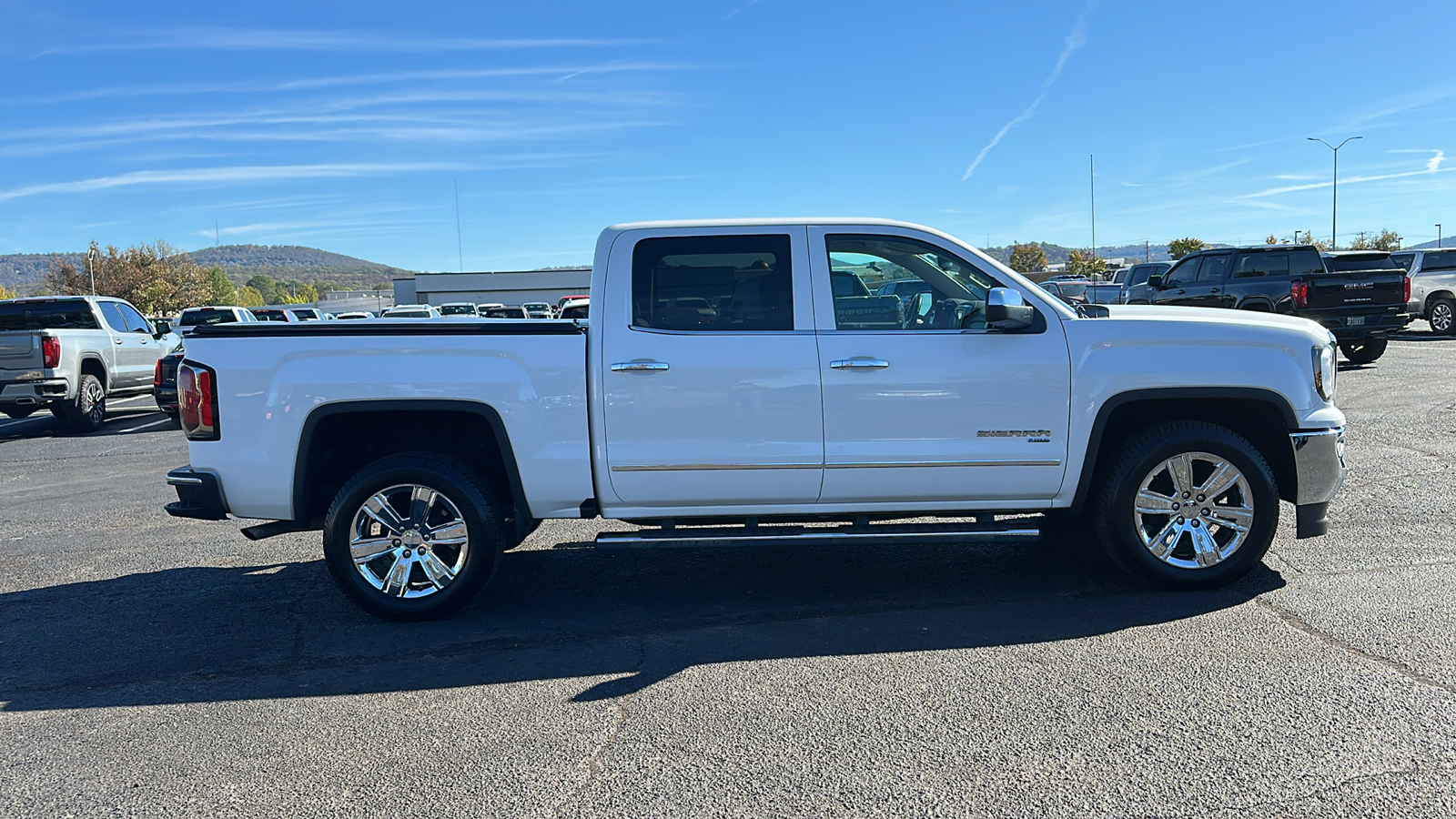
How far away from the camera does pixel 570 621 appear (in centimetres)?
531

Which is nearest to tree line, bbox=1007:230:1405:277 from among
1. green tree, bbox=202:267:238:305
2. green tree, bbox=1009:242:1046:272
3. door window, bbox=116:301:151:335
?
green tree, bbox=1009:242:1046:272

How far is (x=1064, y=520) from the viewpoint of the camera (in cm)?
611

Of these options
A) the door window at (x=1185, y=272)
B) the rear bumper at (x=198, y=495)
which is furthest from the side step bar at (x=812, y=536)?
the door window at (x=1185, y=272)

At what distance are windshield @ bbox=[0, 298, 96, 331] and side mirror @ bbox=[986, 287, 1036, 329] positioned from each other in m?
14.8

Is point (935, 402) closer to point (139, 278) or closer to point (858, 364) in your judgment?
point (858, 364)

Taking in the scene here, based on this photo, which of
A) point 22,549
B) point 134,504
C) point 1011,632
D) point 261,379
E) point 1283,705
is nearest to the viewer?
point 1283,705

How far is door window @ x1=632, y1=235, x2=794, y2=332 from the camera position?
5.34 metres

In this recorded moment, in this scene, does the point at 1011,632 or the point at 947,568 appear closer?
the point at 1011,632

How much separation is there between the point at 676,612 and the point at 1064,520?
93.7 inches

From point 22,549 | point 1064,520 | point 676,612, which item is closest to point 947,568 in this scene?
point 1064,520

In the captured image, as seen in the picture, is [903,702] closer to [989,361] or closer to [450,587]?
[989,361]

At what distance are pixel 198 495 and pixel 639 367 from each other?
7.68ft

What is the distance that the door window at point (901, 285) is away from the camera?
5359 millimetres

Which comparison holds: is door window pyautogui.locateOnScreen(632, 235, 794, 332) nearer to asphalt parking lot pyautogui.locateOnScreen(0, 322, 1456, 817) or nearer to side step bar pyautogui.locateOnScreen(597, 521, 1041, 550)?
side step bar pyautogui.locateOnScreen(597, 521, 1041, 550)
